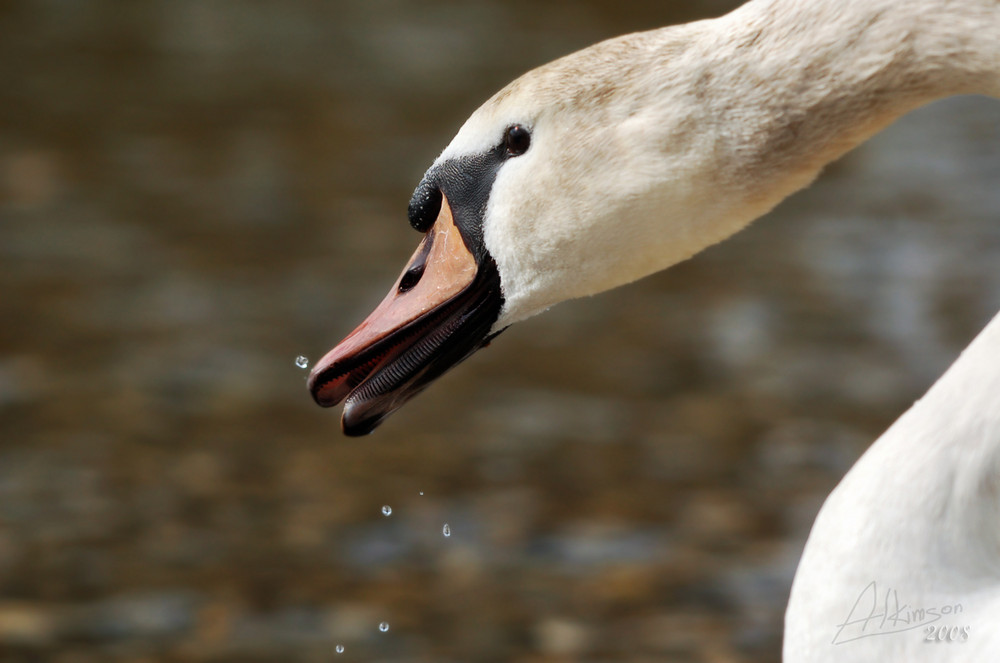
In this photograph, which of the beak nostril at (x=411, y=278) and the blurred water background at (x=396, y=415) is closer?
the beak nostril at (x=411, y=278)

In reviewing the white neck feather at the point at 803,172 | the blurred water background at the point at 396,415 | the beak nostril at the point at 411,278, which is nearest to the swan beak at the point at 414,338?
the beak nostril at the point at 411,278

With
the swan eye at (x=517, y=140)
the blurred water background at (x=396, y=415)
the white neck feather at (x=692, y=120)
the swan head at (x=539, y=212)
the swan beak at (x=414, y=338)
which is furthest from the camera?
the blurred water background at (x=396, y=415)

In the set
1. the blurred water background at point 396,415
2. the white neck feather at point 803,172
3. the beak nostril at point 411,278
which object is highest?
the blurred water background at point 396,415

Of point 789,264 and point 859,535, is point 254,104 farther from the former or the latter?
point 859,535

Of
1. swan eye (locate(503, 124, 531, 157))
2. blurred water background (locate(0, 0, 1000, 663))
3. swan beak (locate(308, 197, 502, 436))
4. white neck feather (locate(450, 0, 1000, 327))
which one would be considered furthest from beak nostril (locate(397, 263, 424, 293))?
blurred water background (locate(0, 0, 1000, 663))

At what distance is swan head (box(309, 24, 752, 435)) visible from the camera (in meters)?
2.43

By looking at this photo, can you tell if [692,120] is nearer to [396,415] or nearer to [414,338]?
[414,338]

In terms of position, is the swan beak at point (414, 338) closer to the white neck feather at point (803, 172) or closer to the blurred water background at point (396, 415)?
the white neck feather at point (803, 172)

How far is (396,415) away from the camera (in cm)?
573

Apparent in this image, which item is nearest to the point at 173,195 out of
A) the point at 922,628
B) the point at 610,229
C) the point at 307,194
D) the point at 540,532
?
the point at 307,194

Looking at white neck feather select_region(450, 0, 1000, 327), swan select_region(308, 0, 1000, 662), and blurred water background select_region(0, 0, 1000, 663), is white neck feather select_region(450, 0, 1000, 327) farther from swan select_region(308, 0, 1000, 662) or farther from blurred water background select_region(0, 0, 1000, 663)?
blurred water background select_region(0, 0, 1000, 663)

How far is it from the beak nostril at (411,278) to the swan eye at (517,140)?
35 centimetres
